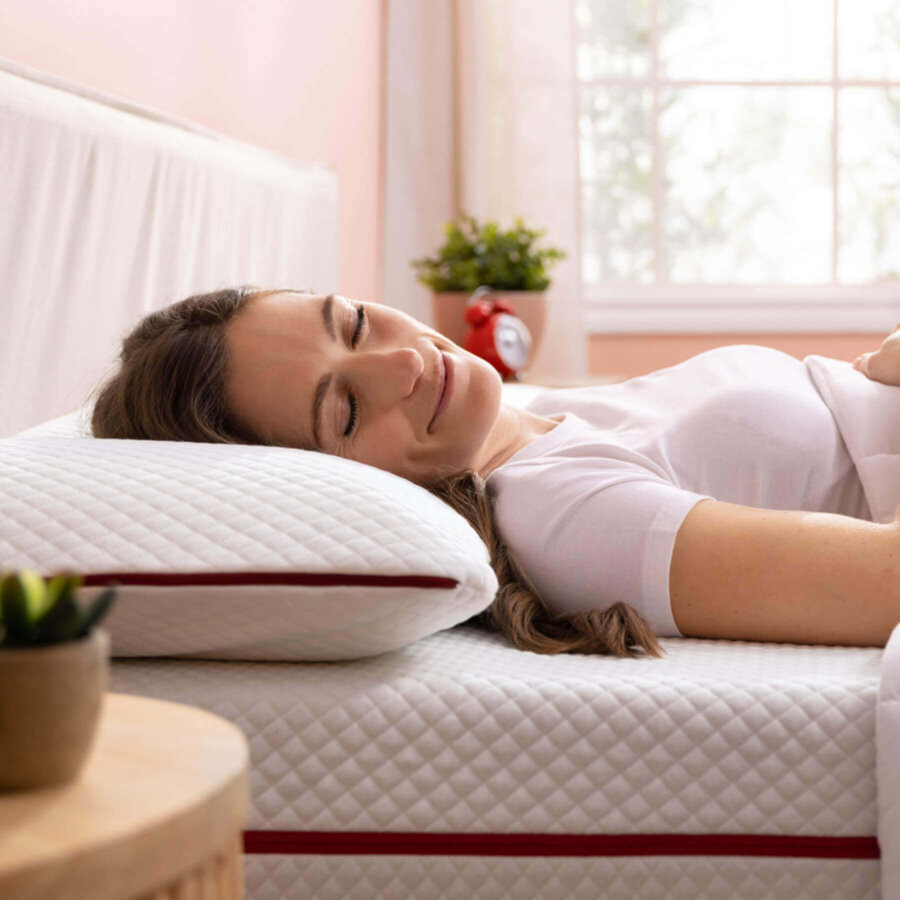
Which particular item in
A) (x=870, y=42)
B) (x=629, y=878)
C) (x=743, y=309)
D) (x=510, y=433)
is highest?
(x=870, y=42)

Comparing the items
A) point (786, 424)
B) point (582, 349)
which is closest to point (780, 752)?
point (786, 424)

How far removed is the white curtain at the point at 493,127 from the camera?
3.87 m

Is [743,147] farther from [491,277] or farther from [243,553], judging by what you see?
[243,553]

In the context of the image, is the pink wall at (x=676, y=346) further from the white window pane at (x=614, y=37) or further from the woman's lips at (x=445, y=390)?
the woman's lips at (x=445, y=390)

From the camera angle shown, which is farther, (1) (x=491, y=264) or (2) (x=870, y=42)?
(2) (x=870, y=42)

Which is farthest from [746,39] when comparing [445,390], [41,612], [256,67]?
[41,612]

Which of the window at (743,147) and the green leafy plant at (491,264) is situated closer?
the green leafy plant at (491,264)

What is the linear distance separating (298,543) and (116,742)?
330mm

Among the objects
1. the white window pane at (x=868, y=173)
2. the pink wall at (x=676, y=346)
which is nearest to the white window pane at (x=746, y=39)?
the white window pane at (x=868, y=173)

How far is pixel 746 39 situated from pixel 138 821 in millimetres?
4110

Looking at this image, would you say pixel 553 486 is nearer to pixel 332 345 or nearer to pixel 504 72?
pixel 332 345

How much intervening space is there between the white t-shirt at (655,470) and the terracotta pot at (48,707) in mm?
641

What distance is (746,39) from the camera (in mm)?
4098

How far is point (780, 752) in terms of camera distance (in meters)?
0.92
